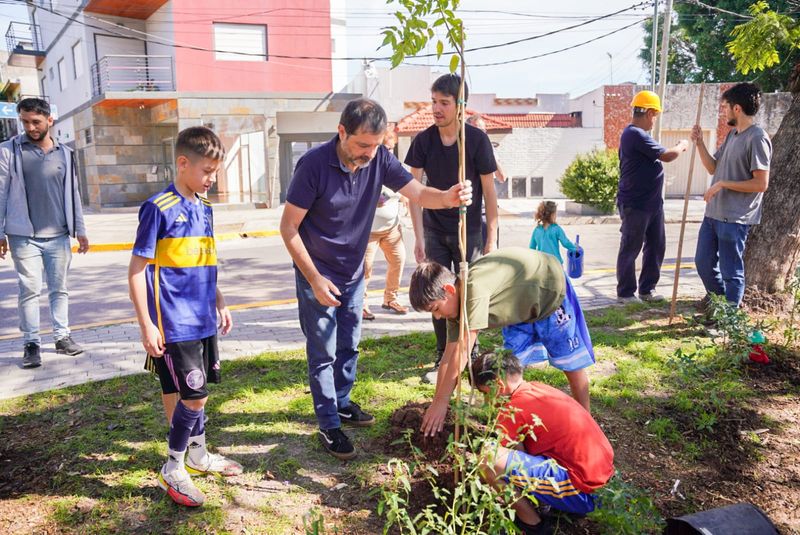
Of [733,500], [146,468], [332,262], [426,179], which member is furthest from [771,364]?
[146,468]

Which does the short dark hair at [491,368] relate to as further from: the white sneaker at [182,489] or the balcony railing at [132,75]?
the balcony railing at [132,75]

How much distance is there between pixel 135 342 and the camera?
570 cm

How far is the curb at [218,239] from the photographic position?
12.7 metres

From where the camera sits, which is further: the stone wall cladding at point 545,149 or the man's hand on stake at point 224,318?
the stone wall cladding at point 545,149

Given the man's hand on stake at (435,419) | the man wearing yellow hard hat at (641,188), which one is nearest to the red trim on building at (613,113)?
the man wearing yellow hard hat at (641,188)

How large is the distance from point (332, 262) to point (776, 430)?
2899 millimetres

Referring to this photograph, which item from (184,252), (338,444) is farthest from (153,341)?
(338,444)

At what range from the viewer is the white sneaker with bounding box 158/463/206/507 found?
2957 millimetres

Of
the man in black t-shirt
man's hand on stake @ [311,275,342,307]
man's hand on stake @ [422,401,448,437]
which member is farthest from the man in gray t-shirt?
man's hand on stake @ [311,275,342,307]

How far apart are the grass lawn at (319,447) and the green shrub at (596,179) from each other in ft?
36.5

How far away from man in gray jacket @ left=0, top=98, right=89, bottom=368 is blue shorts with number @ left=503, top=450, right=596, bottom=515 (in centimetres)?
429

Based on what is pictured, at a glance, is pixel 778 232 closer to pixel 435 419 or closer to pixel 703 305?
pixel 703 305

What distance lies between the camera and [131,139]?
70.5 feet

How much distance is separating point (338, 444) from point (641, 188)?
4216mm
